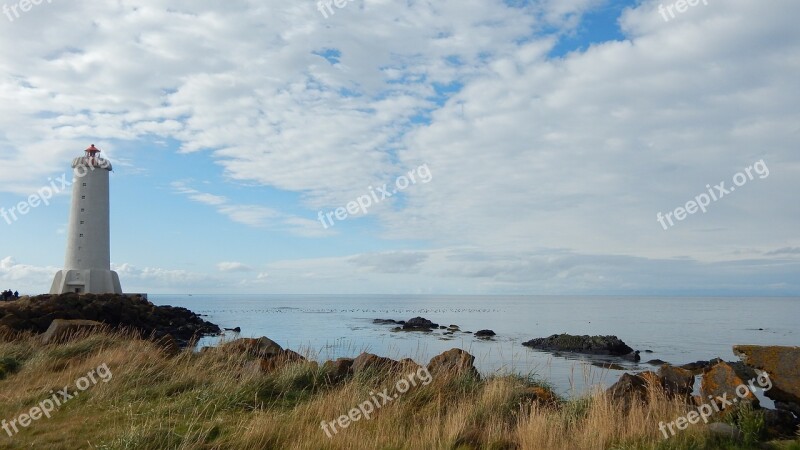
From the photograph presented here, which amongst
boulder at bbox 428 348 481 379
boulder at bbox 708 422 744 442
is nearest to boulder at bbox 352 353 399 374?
boulder at bbox 428 348 481 379

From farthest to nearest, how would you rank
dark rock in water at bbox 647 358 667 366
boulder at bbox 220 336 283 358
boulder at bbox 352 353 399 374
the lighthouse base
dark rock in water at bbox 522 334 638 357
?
1. the lighthouse base
2. dark rock in water at bbox 522 334 638 357
3. dark rock in water at bbox 647 358 667 366
4. boulder at bbox 220 336 283 358
5. boulder at bbox 352 353 399 374

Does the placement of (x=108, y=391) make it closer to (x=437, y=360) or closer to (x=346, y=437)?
(x=346, y=437)

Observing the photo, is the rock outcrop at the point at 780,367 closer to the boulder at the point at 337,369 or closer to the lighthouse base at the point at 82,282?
the boulder at the point at 337,369

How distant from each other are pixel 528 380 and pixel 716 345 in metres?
33.9

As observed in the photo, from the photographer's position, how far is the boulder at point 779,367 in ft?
32.0

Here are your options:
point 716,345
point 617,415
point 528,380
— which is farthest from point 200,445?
point 716,345

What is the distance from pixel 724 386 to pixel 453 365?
15.7ft

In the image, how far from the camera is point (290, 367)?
1108 centimetres

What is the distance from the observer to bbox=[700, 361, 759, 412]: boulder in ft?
29.2

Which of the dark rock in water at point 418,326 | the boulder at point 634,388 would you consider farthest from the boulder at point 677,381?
the dark rock in water at point 418,326
